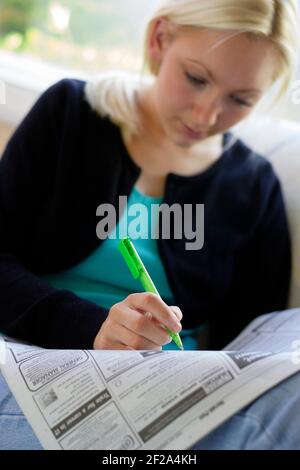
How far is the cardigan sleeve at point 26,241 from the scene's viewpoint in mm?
704

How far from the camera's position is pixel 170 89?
2.59 feet

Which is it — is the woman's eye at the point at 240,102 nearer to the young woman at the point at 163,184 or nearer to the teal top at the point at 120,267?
the young woman at the point at 163,184

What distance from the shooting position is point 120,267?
831 millimetres

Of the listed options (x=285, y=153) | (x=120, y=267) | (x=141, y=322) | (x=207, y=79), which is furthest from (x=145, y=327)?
(x=285, y=153)

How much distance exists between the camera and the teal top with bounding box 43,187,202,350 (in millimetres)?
829

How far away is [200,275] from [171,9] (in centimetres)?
39

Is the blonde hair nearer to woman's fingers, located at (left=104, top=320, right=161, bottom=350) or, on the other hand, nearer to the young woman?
the young woman

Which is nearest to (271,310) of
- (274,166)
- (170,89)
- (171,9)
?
(274,166)

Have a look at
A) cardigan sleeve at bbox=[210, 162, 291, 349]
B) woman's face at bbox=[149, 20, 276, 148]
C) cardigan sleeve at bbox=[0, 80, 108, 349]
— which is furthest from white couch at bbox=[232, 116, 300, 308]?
cardigan sleeve at bbox=[0, 80, 108, 349]

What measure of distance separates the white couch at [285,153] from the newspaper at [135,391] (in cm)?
36

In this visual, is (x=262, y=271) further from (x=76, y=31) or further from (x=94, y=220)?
(x=76, y=31)

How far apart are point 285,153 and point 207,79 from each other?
0.81 feet

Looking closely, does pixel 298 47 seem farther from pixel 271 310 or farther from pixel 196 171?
pixel 271 310

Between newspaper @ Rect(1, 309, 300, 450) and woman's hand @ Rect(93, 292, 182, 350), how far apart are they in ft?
0.11
